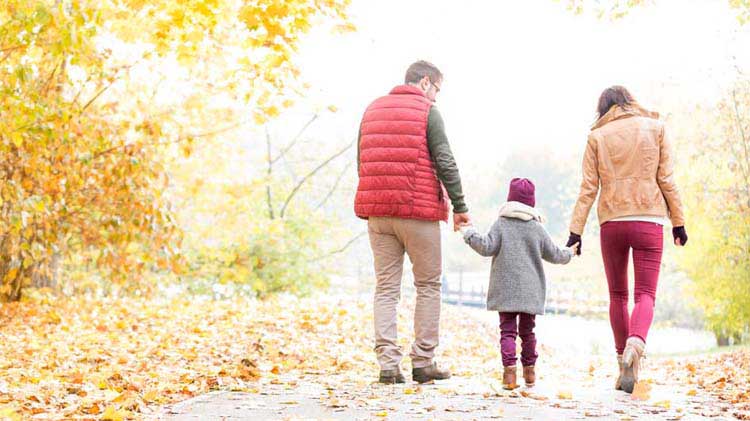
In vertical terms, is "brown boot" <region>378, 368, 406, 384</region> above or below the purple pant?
below

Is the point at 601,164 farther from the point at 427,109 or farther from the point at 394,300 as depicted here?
the point at 394,300

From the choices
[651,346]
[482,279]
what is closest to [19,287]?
[651,346]

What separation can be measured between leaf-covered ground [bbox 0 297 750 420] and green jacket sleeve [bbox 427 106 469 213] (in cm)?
118

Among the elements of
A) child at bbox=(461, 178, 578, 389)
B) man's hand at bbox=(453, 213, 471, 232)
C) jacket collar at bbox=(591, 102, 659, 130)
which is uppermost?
jacket collar at bbox=(591, 102, 659, 130)

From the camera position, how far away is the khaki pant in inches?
224

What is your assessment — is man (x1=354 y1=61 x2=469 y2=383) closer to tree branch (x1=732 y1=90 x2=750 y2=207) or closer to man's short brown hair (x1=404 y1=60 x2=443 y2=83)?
man's short brown hair (x1=404 y1=60 x2=443 y2=83)

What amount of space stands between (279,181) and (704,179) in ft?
29.4

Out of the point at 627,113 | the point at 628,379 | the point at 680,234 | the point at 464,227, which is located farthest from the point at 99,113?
the point at 628,379

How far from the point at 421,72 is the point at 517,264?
52.8 inches

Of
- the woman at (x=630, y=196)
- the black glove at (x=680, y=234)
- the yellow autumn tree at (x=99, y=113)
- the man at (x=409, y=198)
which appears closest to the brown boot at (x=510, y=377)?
the man at (x=409, y=198)

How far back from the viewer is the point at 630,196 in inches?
218

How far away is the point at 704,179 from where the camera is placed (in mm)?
18359

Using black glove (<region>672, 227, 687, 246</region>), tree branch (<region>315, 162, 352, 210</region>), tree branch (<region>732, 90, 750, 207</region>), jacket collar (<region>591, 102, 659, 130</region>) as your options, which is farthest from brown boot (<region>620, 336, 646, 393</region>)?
tree branch (<region>315, 162, 352, 210</region>)

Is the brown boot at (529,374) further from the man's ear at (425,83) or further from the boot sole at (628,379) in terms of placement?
the man's ear at (425,83)
